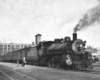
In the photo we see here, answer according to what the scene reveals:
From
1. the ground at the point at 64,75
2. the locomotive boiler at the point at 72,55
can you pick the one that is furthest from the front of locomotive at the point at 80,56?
the ground at the point at 64,75

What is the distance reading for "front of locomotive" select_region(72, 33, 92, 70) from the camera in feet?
49.9

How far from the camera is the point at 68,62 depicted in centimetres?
1520

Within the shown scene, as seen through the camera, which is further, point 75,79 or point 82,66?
point 82,66

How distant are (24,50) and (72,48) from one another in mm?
14903

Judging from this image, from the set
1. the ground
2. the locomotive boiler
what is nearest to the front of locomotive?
the locomotive boiler

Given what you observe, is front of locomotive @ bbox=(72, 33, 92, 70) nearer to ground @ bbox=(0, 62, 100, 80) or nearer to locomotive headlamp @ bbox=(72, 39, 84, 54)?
locomotive headlamp @ bbox=(72, 39, 84, 54)

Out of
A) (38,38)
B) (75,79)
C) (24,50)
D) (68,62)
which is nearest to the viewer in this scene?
(75,79)

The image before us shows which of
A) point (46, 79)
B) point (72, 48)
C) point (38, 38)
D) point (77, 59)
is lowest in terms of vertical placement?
point (46, 79)

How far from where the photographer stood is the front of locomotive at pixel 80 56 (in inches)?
599

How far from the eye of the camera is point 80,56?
16.1 m

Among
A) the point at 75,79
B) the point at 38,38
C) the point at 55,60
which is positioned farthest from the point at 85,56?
the point at 38,38

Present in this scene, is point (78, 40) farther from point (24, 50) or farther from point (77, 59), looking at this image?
point (24, 50)

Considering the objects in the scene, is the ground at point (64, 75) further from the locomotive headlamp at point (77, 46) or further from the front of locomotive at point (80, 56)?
the locomotive headlamp at point (77, 46)

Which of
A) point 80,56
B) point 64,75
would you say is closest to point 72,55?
point 80,56
